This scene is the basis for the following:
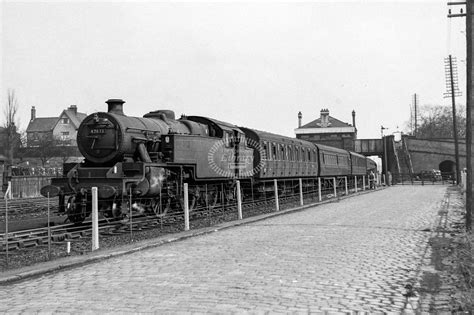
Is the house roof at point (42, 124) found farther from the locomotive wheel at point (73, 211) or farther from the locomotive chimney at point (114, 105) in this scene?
the locomotive wheel at point (73, 211)

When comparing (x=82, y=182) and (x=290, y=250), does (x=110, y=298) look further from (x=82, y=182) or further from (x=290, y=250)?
(x=82, y=182)

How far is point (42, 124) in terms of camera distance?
257 feet

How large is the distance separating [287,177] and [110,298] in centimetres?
1870

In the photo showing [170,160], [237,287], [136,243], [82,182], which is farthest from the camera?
[170,160]

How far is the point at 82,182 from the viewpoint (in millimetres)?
11945

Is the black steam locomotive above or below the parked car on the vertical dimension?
above

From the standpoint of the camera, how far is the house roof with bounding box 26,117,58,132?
250 ft

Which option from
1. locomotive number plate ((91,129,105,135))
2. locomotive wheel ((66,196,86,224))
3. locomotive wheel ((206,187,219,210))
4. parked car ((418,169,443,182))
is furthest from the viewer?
parked car ((418,169,443,182))

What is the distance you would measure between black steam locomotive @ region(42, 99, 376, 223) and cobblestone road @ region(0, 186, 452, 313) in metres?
2.51

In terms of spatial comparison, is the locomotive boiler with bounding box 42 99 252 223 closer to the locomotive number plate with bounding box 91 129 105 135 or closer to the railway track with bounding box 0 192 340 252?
the locomotive number plate with bounding box 91 129 105 135

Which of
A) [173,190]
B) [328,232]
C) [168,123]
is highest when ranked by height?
[168,123]

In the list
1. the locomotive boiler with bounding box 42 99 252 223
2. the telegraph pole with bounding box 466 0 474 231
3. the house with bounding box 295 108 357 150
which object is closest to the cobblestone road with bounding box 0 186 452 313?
the telegraph pole with bounding box 466 0 474 231

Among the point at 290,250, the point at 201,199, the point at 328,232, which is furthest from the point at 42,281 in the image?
the point at 201,199

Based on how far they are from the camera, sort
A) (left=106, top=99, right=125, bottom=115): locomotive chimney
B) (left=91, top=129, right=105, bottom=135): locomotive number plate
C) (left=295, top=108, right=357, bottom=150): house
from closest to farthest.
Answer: (left=91, top=129, right=105, bottom=135): locomotive number plate → (left=106, top=99, right=125, bottom=115): locomotive chimney → (left=295, top=108, right=357, bottom=150): house
